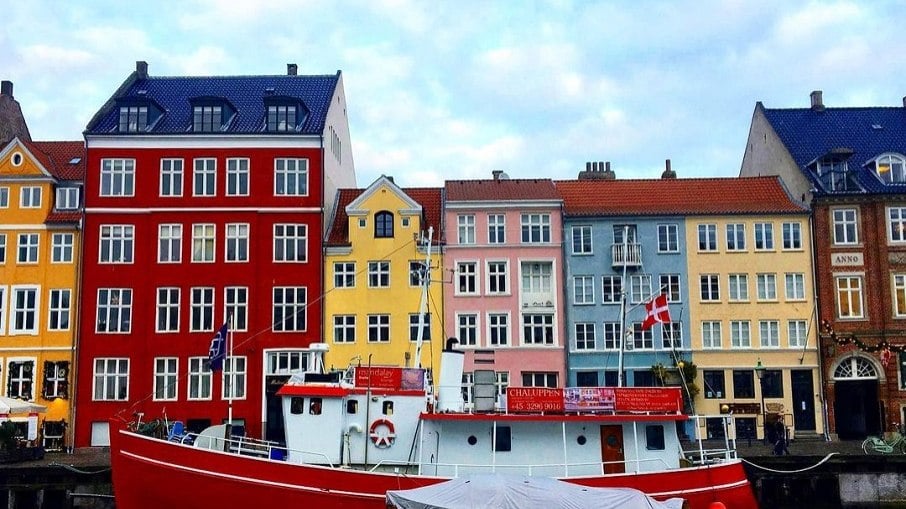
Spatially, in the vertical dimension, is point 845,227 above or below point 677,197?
below

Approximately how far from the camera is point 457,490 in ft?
67.1

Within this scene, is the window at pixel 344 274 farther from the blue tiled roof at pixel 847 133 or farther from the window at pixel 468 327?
the blue tiled roof at pixel 847 133

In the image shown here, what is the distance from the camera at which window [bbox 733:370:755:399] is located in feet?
140

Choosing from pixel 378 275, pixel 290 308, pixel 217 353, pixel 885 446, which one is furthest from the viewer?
pixel 378 275

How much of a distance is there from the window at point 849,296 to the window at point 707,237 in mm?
5986

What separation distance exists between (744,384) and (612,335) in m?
6.65

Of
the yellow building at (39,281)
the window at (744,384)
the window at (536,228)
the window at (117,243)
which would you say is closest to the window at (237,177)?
the window at (117,243)

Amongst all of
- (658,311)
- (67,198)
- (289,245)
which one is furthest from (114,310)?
(658,311)

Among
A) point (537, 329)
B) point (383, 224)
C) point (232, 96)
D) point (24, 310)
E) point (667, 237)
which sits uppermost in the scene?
point (232, 96)

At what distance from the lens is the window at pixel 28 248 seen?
140 ft

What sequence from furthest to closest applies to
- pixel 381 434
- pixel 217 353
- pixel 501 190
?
pixel 501 190 → pixel 217 353 → pixel 381 434

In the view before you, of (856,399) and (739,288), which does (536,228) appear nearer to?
(739,288)

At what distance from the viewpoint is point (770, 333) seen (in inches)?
1697

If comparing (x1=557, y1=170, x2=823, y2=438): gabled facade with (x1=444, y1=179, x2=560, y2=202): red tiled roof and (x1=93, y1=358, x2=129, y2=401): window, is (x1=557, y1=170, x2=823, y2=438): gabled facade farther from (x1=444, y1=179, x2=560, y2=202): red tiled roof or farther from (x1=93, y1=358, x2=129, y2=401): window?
(x1=93, y1=358, x2=129, y2=401): window
